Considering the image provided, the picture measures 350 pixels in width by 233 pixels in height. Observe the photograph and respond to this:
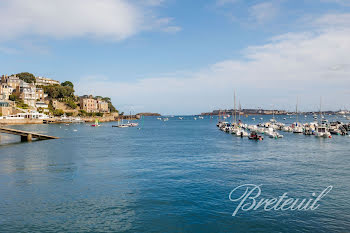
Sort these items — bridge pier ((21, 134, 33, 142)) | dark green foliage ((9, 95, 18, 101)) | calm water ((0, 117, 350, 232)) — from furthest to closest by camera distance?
dark green foliage ((9, 95, 18, 101))
bridge pier ((21, 134, 33, 142))
calm water ((0, 117, 350, 232))

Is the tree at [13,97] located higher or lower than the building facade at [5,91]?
lower

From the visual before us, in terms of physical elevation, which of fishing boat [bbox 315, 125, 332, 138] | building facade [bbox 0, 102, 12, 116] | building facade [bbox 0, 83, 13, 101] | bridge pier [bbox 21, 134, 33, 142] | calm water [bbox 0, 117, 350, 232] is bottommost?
calm water [bbox 0, 117, 350, 232]

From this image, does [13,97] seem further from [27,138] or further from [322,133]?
[322,133]

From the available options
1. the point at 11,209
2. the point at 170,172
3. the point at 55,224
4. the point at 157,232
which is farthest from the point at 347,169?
the point at 11,209

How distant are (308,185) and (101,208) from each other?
2168 centimetres

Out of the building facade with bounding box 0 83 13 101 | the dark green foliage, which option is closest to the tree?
the dark green foliage

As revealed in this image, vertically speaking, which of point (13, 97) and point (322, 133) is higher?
point (13, 97)

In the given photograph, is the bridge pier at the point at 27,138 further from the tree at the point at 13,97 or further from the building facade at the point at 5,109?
the tree at the point at 13,97

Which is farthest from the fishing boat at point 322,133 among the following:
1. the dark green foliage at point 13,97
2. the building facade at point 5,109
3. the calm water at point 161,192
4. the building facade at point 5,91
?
the dark green foliage at point 13,97

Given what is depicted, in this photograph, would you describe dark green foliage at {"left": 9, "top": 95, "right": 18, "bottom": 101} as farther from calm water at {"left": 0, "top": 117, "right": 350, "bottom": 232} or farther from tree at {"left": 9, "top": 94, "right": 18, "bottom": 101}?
calm water at {"left": 0, "top": 117, "right": 350, "bottom": 232}

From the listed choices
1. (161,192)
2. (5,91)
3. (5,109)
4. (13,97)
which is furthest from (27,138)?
(5,91)

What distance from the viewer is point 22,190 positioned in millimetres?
27688

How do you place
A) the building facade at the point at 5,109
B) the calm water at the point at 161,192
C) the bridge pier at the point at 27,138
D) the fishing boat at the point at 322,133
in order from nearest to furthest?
the calm water at the point at 161,192
the bridge pier at the point at 27,138
the fishing boat at the point at 322,133
the building facade at the point at 5,109

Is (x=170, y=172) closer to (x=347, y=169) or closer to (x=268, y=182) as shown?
(x=268, y=182)
